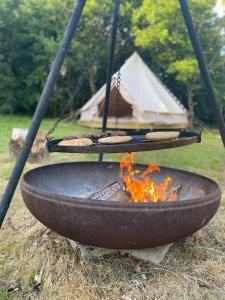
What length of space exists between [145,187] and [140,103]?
24.3 ft

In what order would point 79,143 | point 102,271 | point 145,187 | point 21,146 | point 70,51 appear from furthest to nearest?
point 70,51, point 21,146, point 145,187, point 102,271, point 79,143

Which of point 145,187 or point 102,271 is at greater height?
point 145,187

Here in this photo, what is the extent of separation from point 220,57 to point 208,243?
10111mm

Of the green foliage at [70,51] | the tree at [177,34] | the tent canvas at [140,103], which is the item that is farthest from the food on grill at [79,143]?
the green foliage at [70,51]

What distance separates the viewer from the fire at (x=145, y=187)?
2.48 m

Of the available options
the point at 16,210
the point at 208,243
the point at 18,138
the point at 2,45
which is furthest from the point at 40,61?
the point at 208,243

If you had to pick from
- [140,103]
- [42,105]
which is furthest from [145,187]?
[140,103]

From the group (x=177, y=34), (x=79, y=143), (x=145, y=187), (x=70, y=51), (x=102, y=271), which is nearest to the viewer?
(x=79, y=143)

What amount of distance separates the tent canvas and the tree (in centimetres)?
81

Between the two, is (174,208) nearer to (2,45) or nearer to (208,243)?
(208,243)

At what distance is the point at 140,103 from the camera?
384 inches

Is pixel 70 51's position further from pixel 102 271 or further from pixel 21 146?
pixel 102 271

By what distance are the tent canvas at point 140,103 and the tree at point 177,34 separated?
2.67 feet

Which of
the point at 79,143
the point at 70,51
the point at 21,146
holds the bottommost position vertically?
the point at 21,146
